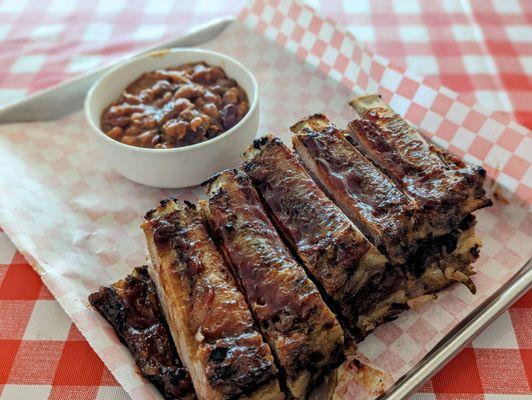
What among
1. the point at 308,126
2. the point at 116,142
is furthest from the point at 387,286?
the point at 116,142

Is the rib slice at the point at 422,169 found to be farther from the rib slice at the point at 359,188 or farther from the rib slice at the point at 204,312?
the rib slice at the point at 204,312

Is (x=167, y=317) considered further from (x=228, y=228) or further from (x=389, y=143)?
(x=389, y=143)

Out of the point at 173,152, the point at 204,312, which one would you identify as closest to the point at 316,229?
the point at 204,312

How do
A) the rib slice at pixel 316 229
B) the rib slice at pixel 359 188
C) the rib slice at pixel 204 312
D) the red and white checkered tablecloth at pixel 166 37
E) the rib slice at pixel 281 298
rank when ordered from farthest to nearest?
the red and white checkered tablecloth at pixel 166 37, the rib slice at pixel 359 188, the rib slice at pixel 316 229, the rib slice at pixel 281 298, the rib slice at pixel 204 312

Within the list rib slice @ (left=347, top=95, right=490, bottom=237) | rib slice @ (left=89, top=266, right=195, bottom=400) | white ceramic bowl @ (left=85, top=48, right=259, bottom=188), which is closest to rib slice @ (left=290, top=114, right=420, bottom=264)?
rib slice @ (left=347, top=95, right=490, bottom=237)

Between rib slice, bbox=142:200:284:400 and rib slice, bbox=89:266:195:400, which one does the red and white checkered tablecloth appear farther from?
rib slice, bbox=142:200:284:400

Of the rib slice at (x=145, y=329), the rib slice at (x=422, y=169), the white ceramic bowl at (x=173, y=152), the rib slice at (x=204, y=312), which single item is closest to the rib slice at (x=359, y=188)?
the rib slice at (x=422, y=169)
